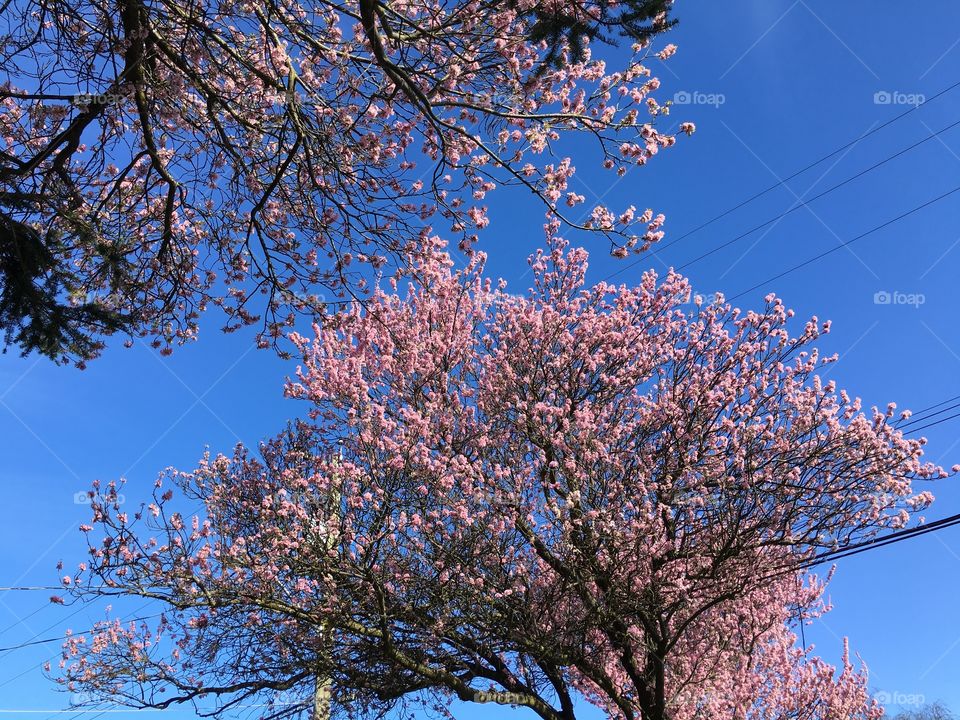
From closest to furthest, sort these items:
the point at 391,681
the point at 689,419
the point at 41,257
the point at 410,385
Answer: the point at 41,257 → the point at 391,681 → the point at 689,419 → the point at 410,385

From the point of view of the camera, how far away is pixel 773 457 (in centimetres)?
904

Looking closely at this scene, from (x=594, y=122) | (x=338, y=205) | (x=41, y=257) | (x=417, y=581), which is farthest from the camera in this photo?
(x=417, y=581)

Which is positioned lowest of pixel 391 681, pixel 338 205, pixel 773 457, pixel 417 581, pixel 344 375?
pixel 391 681

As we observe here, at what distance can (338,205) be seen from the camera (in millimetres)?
6480

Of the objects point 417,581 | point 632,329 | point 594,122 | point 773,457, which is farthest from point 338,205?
point 773,457

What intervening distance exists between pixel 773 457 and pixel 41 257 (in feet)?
28.7

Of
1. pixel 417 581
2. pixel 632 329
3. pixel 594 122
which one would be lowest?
pixel 417 581

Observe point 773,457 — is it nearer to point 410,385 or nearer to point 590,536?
point 590,536

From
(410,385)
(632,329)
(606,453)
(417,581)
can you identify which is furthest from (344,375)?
(632,329)

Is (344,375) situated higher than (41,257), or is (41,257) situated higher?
(344,375)

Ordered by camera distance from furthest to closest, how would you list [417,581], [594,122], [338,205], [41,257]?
[417,581] < [338,205] < [41,257] < [594,122]

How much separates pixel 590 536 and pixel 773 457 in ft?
9.30

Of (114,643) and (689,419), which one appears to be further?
(689,419)

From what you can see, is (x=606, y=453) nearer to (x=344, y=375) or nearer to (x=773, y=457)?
(x=773, y=457)
